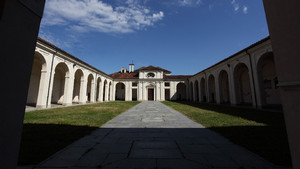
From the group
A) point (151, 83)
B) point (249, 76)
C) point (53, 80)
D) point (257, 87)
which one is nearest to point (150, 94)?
point (151, 83)

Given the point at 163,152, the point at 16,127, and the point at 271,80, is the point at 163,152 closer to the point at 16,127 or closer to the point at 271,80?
the point at 16,127

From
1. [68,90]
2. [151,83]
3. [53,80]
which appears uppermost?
[151,83]

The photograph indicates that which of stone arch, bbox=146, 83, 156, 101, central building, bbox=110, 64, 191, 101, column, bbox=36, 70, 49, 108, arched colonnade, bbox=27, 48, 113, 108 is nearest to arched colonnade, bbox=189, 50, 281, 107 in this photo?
central building, bbox=110, 64, 191, 101

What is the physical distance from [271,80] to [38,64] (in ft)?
91.2

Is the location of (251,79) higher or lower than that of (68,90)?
higher

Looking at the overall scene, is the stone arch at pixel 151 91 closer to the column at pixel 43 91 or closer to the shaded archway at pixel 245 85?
the shaded archway at pixel 245 85

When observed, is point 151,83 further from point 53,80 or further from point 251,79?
point 251,79

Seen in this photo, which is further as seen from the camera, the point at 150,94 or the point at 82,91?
the point at 150,94

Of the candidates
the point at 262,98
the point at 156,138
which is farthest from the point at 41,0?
the point at 262,98

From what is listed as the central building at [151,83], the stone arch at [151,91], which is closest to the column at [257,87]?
the central building at [151,83]

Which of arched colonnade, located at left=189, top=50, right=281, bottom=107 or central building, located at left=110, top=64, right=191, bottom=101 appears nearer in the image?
arched colonnade, located at left=189, top=50, right=281, bottom=107

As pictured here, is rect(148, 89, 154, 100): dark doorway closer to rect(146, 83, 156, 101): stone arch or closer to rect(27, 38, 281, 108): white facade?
rect(146, 83, 156, 101): stone arch

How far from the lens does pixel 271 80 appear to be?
14.1 meters

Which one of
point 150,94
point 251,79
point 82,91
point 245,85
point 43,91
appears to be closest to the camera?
point 251,79
